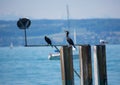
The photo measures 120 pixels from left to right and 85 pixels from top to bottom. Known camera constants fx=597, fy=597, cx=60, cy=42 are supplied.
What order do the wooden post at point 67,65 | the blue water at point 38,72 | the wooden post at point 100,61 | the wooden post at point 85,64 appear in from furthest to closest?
the blue water at point 38,72 < the wooden post at point 100,61 < the wooden post at point 85,64 < the wooden post at point 67,65

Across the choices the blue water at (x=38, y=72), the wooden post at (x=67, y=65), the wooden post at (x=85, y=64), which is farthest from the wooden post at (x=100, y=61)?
the blue water at (x=38, y=72)

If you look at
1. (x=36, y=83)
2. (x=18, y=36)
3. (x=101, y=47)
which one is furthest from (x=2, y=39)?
(x=101, y=47)

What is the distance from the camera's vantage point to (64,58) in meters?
11.8

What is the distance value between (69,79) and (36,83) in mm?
21091

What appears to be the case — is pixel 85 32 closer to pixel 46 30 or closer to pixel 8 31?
pixel 46 30

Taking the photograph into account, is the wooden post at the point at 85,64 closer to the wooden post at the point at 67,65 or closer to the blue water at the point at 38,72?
the wooden post at the point at 67,65

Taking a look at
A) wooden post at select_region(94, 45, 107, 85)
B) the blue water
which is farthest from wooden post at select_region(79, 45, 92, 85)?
the blue water

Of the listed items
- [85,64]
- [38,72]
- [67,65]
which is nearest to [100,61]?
[85,64]

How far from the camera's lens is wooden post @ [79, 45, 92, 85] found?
11953mm

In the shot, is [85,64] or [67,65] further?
[85,64]

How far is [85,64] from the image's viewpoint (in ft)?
39.3

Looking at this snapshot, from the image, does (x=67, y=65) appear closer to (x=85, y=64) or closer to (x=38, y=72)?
(x=85, y=64)

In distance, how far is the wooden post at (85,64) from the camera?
11953 mm

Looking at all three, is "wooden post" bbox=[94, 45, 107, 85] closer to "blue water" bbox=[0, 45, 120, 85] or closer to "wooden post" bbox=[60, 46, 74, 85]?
"wooden post" bbox=[60, 46, 74, 85]
